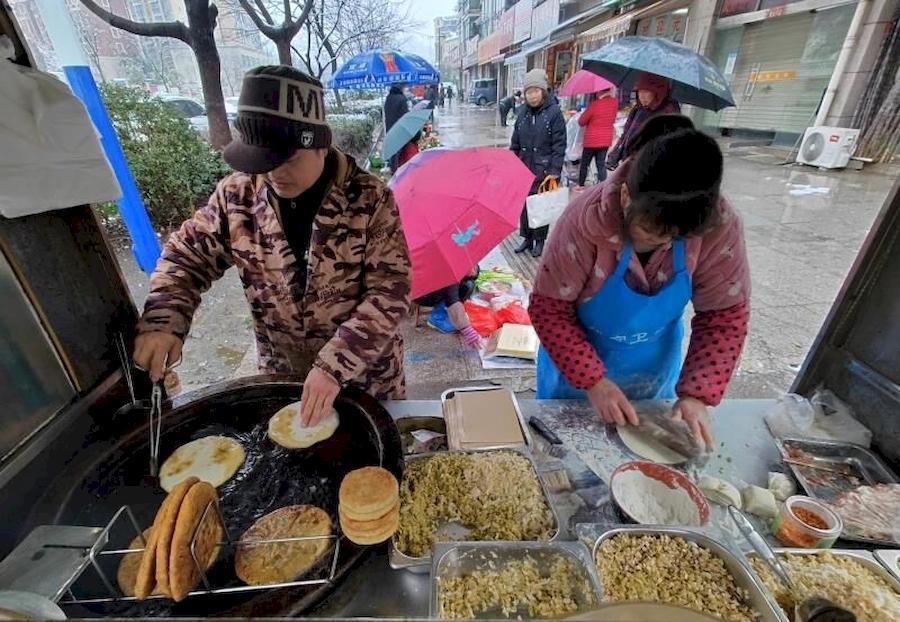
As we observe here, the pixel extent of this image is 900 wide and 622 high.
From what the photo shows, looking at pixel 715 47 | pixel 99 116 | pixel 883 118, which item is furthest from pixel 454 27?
pixel 99 116

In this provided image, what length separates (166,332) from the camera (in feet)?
5.06

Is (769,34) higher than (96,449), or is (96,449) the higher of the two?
(769,34)

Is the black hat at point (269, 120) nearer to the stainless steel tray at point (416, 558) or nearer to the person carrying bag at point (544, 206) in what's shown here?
the stainless steel tray at point (416, 558)

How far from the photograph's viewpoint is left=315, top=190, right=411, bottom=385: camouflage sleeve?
5.09 feet

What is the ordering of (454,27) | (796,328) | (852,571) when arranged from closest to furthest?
(852,571) < (796,328) < (454,27)

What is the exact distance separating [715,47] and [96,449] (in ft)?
59.7

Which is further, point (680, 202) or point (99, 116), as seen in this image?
point (99, 116)

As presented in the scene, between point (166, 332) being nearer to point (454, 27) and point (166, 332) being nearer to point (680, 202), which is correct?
point (680, 202)

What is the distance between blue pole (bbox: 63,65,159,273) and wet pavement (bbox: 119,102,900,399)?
21.8 inches

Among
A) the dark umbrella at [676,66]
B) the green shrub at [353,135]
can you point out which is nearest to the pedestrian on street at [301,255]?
the dark umbrella at [676,66]

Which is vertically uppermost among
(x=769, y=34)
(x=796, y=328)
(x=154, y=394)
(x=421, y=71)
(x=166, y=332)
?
(x=769, y=34)

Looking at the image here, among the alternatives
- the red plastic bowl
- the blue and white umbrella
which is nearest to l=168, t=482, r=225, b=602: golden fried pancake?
the red plastic bowl

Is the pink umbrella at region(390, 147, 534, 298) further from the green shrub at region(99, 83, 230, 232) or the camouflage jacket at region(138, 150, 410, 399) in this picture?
the green shrub at region(99, 83, 230, 232)

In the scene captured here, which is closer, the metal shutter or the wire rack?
the wire rack
